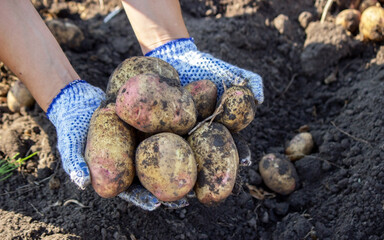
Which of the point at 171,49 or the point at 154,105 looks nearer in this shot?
the point at 154,105

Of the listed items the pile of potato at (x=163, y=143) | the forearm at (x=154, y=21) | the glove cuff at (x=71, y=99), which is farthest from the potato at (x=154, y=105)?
the forearm at (x=154, y=21)

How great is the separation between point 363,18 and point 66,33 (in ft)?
9.19

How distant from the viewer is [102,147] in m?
1.80

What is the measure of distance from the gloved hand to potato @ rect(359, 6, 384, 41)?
2422 millimetres

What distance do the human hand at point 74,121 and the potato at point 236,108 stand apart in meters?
0.81

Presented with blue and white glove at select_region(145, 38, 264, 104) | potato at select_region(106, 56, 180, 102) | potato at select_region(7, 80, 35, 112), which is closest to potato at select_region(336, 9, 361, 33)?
blue and white glove at select_region(145, 38, 264, 104)

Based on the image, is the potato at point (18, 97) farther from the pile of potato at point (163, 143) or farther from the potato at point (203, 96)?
the potato at point (203, 96)

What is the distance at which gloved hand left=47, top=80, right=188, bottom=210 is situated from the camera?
6.02 ft

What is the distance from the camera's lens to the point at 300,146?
2.71 meters

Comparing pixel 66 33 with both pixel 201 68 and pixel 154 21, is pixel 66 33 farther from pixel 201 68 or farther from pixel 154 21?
pixel 201 68

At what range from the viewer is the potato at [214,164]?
184 cm

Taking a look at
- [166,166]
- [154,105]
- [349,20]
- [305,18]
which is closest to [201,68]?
[154,105]

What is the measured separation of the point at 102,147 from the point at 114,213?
62cm

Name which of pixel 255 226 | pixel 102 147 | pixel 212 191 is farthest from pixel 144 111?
pixel 255 226
